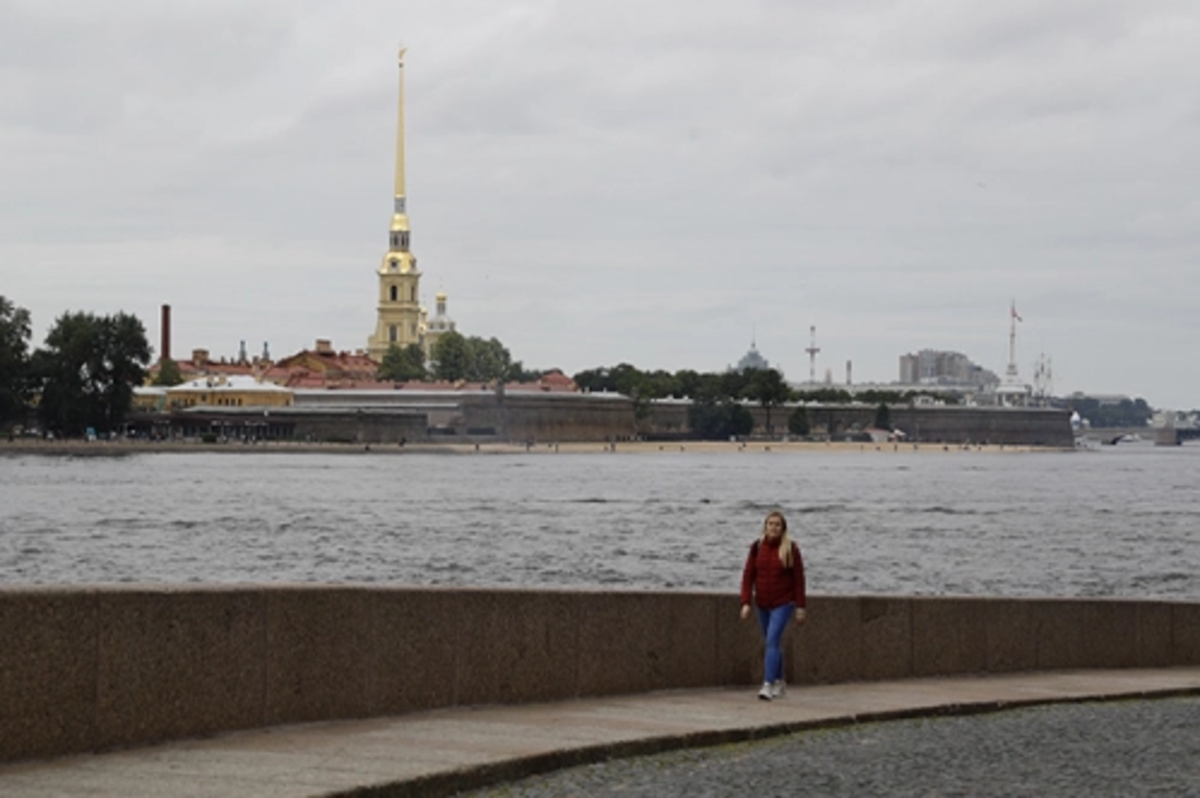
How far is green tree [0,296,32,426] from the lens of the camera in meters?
116

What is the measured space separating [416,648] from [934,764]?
259cm

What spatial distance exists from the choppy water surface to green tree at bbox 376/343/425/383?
263ft

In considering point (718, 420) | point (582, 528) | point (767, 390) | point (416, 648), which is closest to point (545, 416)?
point (718, 420)

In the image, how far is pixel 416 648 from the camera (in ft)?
33.9

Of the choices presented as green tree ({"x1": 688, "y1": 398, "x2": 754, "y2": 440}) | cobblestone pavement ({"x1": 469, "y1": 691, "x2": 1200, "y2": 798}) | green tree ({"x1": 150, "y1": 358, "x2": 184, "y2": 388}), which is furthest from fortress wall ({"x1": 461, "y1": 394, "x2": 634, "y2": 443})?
cobblestone pavement ({"x1": 469, "y1": 691, "x2": 1200, "y2": 798})

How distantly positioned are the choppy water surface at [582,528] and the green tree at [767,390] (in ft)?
255

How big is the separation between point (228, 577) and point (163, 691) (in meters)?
26.4

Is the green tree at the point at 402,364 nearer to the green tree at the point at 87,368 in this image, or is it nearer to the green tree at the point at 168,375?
the green tree at the point at 168,375

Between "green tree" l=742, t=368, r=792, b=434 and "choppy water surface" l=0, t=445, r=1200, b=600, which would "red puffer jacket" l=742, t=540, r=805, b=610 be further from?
"green tree" l=742, t=368, r=792, b=434

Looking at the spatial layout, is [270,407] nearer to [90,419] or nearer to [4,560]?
[90,419]

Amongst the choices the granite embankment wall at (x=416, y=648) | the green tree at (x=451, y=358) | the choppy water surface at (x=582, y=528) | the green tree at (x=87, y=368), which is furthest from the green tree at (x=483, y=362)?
the granite embankment wall at (x=416, y=648)

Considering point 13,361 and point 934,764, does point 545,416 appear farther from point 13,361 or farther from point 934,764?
point 934,764

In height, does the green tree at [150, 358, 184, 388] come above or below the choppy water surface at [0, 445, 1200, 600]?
above

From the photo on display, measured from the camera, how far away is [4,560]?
37.1m
